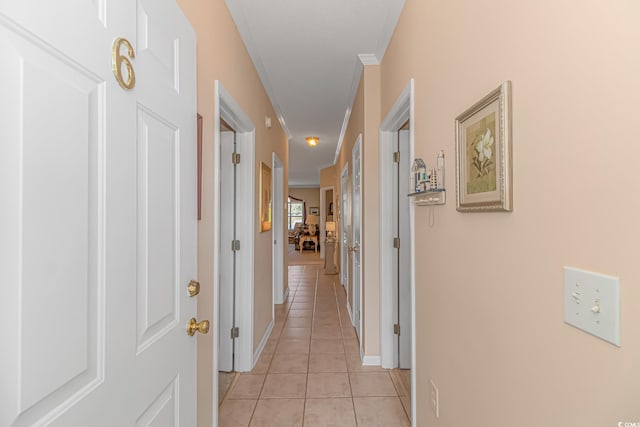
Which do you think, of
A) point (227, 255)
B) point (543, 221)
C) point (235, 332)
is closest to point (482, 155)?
point (543, 221)

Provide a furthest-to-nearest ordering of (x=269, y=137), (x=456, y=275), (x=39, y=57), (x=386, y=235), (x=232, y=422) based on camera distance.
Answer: (x=269, y=137)
(x=386, y=235)
(x=232, y=422)
(x=456, y=275)
(x=39, y=57)

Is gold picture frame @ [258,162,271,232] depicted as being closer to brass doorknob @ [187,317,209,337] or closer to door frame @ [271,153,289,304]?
door frame @ [271,153,289,304]

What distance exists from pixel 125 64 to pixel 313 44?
214 cm

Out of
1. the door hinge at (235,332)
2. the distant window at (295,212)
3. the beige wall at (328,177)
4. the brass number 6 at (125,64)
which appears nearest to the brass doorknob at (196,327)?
the brass number 6 at (125,64)

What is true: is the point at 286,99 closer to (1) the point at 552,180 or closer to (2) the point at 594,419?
(1) the point at 552,180

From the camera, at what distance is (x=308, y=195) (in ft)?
46.4

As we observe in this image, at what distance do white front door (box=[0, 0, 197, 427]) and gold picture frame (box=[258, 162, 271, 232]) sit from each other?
2.07 meters

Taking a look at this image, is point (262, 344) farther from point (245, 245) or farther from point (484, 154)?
point (484, 154)

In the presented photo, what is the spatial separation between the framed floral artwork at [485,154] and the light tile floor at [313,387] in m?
1.63

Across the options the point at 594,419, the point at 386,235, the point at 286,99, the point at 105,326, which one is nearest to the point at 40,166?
the point at 105,326

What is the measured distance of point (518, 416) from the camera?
0.90 metres

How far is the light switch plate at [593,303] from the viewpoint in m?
0.61

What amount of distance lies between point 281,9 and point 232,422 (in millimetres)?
2620

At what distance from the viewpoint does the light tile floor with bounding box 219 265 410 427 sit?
83.7 inches
